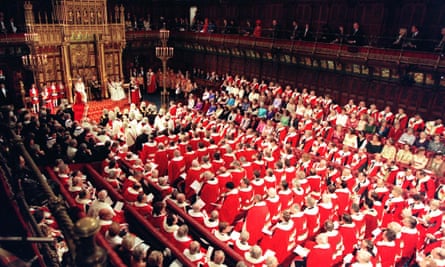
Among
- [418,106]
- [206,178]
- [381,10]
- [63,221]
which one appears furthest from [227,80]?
[63,221]

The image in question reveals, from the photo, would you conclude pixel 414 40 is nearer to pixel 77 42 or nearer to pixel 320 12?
pixel 320 12

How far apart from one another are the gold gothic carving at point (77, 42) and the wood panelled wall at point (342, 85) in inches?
281

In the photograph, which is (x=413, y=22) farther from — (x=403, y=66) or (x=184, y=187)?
(x=184, y=187)

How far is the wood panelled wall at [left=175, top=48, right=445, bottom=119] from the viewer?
14977 mm

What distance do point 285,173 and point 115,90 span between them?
1465cm

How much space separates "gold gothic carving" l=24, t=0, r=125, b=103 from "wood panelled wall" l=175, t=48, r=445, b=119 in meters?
7.14

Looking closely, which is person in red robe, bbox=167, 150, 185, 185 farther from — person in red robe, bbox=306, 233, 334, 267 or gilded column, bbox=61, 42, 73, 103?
gilded column, bbox=61, 42, 73, 103

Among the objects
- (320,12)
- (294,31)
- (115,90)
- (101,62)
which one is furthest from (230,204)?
(101,62)

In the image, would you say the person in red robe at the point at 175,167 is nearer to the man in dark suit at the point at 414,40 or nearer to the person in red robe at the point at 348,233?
the person in red robe at the point at 348,233

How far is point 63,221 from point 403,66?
51.2ft

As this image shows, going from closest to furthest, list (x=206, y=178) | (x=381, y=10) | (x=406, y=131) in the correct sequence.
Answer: (x=206, y=178) → (x=406, y=131) → (x=381, y=10)

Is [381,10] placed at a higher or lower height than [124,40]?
higher

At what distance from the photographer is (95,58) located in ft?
71.6

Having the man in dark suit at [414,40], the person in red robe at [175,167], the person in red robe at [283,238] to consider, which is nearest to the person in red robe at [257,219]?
the person in red robe at [283,238]
